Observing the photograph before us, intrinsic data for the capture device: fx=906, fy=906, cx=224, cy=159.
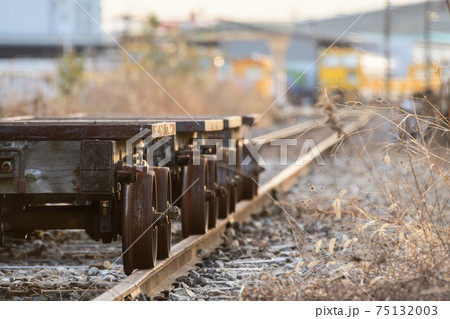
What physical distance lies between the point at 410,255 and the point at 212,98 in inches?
1033

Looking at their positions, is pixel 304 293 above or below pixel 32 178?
below

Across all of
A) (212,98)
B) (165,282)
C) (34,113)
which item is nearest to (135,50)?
(212,98)

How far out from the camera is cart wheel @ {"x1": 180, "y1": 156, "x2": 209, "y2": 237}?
24.2 feet

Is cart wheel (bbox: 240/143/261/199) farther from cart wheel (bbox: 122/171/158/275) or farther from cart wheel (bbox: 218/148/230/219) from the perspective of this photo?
cart wheel (bbox: 122/171/158/275)

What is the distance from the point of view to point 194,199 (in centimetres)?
745

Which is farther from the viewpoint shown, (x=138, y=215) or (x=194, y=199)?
(x=194, y=199)

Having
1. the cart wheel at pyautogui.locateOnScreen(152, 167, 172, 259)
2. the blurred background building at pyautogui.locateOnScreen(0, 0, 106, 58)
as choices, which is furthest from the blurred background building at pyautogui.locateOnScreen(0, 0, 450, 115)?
the cart wheel at pyautogui.locateOnScreen(152, 167, 172, 259)

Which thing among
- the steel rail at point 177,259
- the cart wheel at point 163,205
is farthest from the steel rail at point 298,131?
the cart wheel at point 163,205

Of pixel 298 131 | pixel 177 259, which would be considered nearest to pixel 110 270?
pixel 177 259

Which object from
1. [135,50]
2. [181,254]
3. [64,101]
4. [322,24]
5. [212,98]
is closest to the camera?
[181,254]

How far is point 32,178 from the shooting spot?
5.46 meters

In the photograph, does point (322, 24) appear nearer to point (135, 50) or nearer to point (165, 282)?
point (135, 50)

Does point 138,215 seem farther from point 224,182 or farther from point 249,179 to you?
A: point 249,179

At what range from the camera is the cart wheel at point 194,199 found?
7.38 metres
